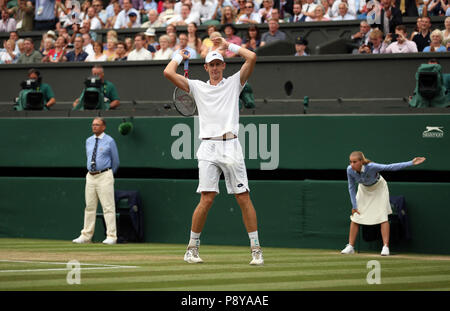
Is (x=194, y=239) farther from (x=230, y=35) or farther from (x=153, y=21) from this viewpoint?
(x=153, y=21)

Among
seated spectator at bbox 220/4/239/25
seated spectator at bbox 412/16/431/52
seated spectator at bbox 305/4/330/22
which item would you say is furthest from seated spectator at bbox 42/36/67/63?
seated spectator at bbox 412/16/431/52

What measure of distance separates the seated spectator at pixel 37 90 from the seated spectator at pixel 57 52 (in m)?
1.57

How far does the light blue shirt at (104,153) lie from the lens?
13.9 m

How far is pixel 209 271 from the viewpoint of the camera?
8.25 meters

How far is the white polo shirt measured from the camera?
891 centimetres

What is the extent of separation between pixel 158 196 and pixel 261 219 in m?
1.94

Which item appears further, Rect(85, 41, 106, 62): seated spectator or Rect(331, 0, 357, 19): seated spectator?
Rect(85, 41, 106, 62): seated spectator

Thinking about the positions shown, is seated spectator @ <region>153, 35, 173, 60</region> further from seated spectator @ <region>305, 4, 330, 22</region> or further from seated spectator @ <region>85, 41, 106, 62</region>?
seated spectator @ <region>305, 4, 330, 22</region>

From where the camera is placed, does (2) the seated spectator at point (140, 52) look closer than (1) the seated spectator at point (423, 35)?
No

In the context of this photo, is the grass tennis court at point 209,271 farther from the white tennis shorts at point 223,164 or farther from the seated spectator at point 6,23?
the seated spectator at point 6,23

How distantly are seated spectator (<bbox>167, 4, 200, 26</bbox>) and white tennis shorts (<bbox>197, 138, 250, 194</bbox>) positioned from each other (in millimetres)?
8967

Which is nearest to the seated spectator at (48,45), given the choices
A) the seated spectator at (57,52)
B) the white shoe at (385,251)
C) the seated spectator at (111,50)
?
A: the seated spectator at (57,52)

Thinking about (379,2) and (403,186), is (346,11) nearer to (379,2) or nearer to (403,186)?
(379,2)

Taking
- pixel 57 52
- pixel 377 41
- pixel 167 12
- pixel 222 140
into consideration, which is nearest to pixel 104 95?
pixel 57 52
